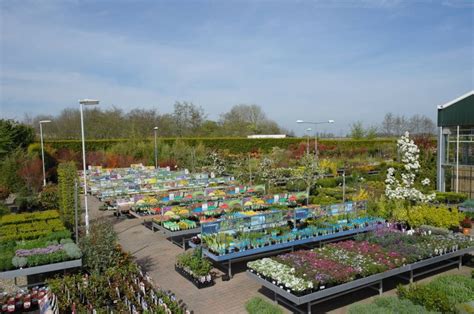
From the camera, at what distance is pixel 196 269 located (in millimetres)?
8695

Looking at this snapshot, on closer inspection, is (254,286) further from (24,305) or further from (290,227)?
(24,305)

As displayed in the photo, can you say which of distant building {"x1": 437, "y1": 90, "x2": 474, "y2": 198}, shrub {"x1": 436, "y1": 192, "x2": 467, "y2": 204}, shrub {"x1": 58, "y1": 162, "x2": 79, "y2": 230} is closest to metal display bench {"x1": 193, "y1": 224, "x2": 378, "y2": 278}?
shrub {"x1": 58, "y1": 162, "x2": 79, "y2": 230}

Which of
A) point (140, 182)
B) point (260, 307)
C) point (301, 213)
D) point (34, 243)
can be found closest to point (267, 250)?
point (301, 213)

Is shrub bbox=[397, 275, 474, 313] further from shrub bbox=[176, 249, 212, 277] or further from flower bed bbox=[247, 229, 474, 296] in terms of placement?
shrub bbox=[176, 249, 212, 277]

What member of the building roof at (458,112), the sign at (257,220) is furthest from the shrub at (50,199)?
the building roof at (458,112)

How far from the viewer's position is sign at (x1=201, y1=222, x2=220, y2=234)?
9.67m

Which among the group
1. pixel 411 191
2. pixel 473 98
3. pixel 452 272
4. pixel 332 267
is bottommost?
pixel 452 272

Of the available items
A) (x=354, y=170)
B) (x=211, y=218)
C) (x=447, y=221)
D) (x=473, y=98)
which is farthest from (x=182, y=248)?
(x=354, y=170)

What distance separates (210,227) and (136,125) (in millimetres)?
33754

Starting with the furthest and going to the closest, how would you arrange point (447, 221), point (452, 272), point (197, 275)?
point (447, 221), point (452, 272), point (197, 275)

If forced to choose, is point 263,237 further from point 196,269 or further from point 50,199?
point 50,199

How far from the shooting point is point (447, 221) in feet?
36.0

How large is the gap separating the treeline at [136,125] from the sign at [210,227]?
87.3 feet

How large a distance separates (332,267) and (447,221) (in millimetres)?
5314
